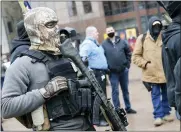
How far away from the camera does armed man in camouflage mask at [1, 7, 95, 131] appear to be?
1.96 metres

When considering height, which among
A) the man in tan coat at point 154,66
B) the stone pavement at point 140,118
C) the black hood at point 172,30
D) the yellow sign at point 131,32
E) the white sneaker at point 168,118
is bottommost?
the stone pavement at point 140,118

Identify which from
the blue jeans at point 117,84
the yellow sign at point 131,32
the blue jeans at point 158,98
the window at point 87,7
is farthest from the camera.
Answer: the yellow sign at point 131,32

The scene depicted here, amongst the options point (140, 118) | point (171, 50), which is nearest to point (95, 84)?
point (171, 50)

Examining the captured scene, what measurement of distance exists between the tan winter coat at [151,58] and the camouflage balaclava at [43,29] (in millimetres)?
2757

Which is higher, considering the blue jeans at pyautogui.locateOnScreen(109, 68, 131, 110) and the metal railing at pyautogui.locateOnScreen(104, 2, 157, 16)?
the metal railing at pyautogui.locateOnScreen(104, 2, 157, 16)

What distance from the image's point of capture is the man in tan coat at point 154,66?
4629 mm

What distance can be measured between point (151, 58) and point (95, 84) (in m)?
2.73

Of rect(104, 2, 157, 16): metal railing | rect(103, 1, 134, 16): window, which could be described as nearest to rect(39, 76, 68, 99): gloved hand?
rect(104, 2, 157, 16): metal railing

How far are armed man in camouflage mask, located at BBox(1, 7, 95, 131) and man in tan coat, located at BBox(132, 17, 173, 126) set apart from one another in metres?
2.68

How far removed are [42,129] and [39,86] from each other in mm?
243

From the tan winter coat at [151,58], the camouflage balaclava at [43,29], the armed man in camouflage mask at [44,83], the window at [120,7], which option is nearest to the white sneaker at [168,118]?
the tan winter coat at [151,58]

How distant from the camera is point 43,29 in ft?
6.70

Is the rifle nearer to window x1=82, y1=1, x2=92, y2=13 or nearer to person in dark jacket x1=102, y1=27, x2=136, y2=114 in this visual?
person in dark jacket x1=102, y1=27, x2=136, y2=114

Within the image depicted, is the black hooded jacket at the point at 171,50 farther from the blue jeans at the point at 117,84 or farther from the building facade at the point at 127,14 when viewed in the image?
the building facade at the point at 127,14
